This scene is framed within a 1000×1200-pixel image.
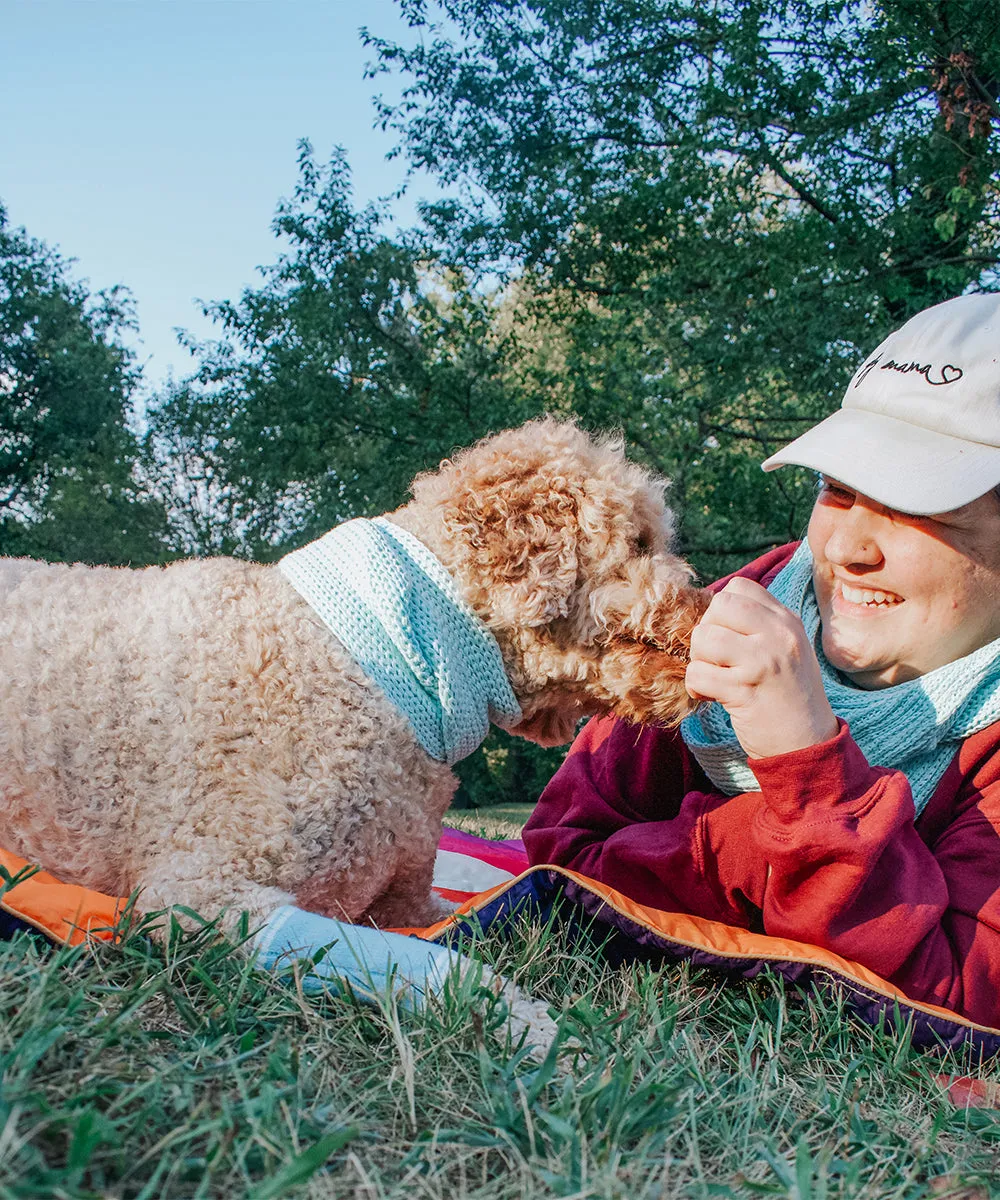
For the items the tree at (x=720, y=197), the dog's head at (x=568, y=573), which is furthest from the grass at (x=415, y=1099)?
the tree at (x=720, y=197)

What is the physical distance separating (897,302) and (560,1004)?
33.8 feet

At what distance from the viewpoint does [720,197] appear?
10.2 meters

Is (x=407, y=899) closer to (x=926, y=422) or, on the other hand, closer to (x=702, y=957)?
(x=702, y=957)

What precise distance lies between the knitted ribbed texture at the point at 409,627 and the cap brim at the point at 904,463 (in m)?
0.98

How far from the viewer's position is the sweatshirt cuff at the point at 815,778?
81.0 inches

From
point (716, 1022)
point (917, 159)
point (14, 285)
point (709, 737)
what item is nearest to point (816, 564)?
point (709, 737)

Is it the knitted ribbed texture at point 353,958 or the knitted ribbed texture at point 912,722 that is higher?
the knitted ribbed texture at point 912,722

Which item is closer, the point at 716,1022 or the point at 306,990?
the point at 306,990

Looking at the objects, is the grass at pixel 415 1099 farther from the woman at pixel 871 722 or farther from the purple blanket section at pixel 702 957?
the woman at pixel 871 722

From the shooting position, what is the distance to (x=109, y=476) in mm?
18266

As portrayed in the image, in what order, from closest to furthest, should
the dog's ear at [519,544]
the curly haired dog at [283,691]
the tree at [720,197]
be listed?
the curly haired dog at [283,691], the dog's ear at [519,544], the tree at [720,197]

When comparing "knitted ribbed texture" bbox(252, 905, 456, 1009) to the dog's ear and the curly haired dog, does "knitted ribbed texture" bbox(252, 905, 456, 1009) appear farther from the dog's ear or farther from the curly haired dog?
the dog's ear

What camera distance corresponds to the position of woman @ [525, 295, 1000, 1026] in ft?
6.84

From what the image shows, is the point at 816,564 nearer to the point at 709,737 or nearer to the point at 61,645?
the point at 709,737
